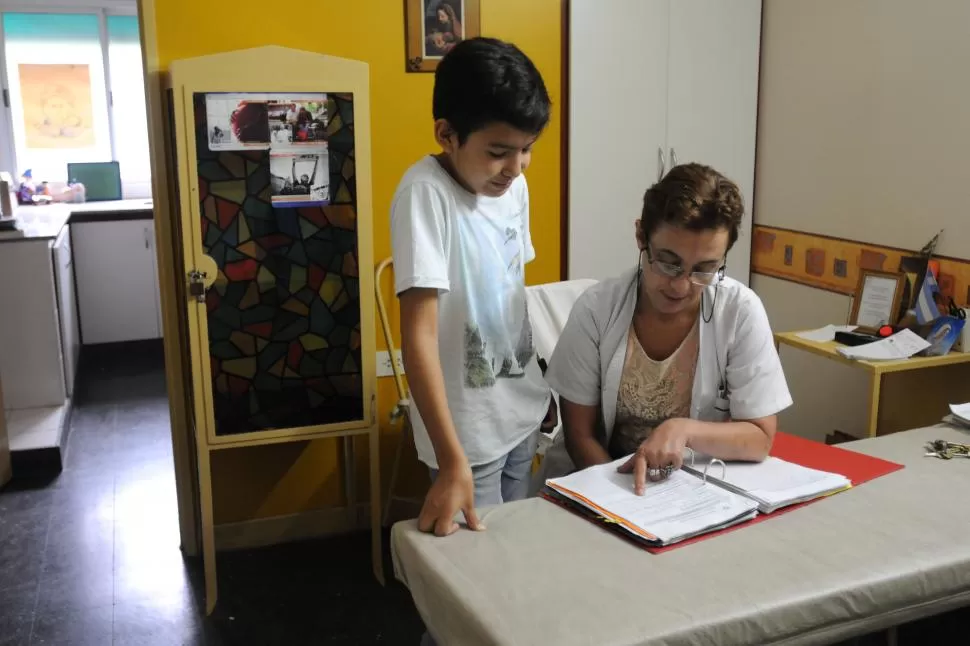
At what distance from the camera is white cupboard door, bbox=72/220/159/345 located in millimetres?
5172

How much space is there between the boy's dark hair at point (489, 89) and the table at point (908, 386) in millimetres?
1539

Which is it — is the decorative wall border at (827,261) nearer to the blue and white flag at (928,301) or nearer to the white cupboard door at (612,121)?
the blue and white flag at (928,301)

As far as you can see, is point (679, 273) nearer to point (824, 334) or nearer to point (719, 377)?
point (719, 377)

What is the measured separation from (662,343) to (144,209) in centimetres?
425

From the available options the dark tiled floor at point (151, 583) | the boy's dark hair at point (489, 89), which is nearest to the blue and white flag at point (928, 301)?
the dark tiled floor at point (151, 583)

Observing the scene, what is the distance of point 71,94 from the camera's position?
585cm

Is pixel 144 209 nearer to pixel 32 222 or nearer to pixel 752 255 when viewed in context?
pixel 32 222

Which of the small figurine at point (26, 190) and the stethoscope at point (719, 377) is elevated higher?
the small figurine at point (26, 190)

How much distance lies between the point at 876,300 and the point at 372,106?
1734 millimetres

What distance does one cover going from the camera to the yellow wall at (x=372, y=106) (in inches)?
105

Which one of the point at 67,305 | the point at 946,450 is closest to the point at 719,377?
the point at 946,450

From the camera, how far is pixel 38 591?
2.71 m

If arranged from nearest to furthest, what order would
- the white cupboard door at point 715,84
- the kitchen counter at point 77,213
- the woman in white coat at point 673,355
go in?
1. the woman in white coat at point 673,355
2. the white cupboard door at point 715,84
3. the kitchen counter at point 77,213

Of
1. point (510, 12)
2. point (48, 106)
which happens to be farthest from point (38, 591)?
point (48, 106)
